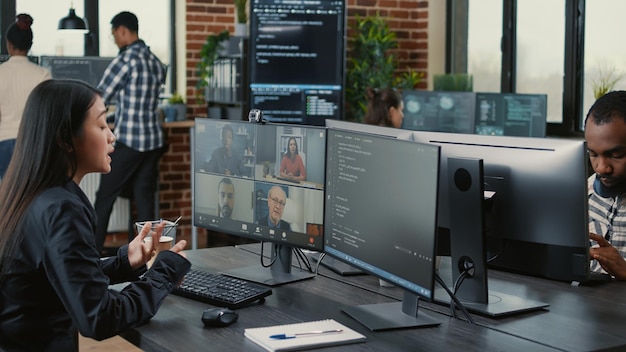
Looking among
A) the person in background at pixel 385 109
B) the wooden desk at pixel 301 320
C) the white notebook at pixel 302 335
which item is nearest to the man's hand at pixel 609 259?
the wooden desk at pixel 301 320

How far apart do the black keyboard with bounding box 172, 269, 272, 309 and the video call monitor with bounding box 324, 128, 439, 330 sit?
224mm

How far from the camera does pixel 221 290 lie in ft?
7.77

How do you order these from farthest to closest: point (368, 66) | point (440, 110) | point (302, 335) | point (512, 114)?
point (368, 66)
point (440, 110)
point (512, 114)
point (302, 335)

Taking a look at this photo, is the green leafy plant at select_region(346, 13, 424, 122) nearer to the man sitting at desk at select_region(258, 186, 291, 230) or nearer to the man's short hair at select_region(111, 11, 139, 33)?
the man's short hair at select_region(111, 11, 139, 33)

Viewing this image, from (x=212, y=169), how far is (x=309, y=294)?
55 centimetres

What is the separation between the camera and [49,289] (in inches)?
76.8

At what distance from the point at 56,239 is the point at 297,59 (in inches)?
174

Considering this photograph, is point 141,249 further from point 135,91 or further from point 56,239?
point 135,91

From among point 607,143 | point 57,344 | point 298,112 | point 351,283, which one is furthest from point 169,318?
point 298,112

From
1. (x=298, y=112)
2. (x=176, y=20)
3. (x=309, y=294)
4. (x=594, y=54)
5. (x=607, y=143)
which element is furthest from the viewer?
(x=176, y=20)

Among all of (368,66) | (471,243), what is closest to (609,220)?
(471,243)

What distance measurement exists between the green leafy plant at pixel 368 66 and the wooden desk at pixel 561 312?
12.2 feet

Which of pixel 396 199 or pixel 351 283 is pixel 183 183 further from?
pixel 396 199

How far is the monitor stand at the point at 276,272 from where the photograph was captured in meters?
2.57
